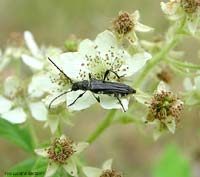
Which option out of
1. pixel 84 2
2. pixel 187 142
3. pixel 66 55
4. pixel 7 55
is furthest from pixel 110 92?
pixel 84 2

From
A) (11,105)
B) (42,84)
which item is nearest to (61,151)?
(42,84)

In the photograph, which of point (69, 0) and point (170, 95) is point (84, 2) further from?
point (170, 95)

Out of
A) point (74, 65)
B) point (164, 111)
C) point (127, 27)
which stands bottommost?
point (164, 111)

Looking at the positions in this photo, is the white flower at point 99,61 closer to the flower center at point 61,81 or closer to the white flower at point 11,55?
the flower center at point 61,81

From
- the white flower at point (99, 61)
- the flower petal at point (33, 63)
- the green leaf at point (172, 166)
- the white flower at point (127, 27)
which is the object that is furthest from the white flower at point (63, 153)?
the green leaf at point (172, 166)

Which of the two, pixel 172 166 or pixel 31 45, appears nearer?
pixel 31 45

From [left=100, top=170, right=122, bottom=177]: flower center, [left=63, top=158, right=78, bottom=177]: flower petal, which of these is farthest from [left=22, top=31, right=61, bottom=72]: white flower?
[left=100, top=170, right=122, bottom=177]: flower center

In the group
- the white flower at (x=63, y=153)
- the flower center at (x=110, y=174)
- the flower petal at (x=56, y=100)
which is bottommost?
the flower center at (x=110, y=174)

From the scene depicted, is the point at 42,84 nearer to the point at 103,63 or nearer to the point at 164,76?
the point at 103,63

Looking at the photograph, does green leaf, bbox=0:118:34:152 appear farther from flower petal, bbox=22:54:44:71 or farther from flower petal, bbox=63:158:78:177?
flower petal, bbox=63:158:78:177
